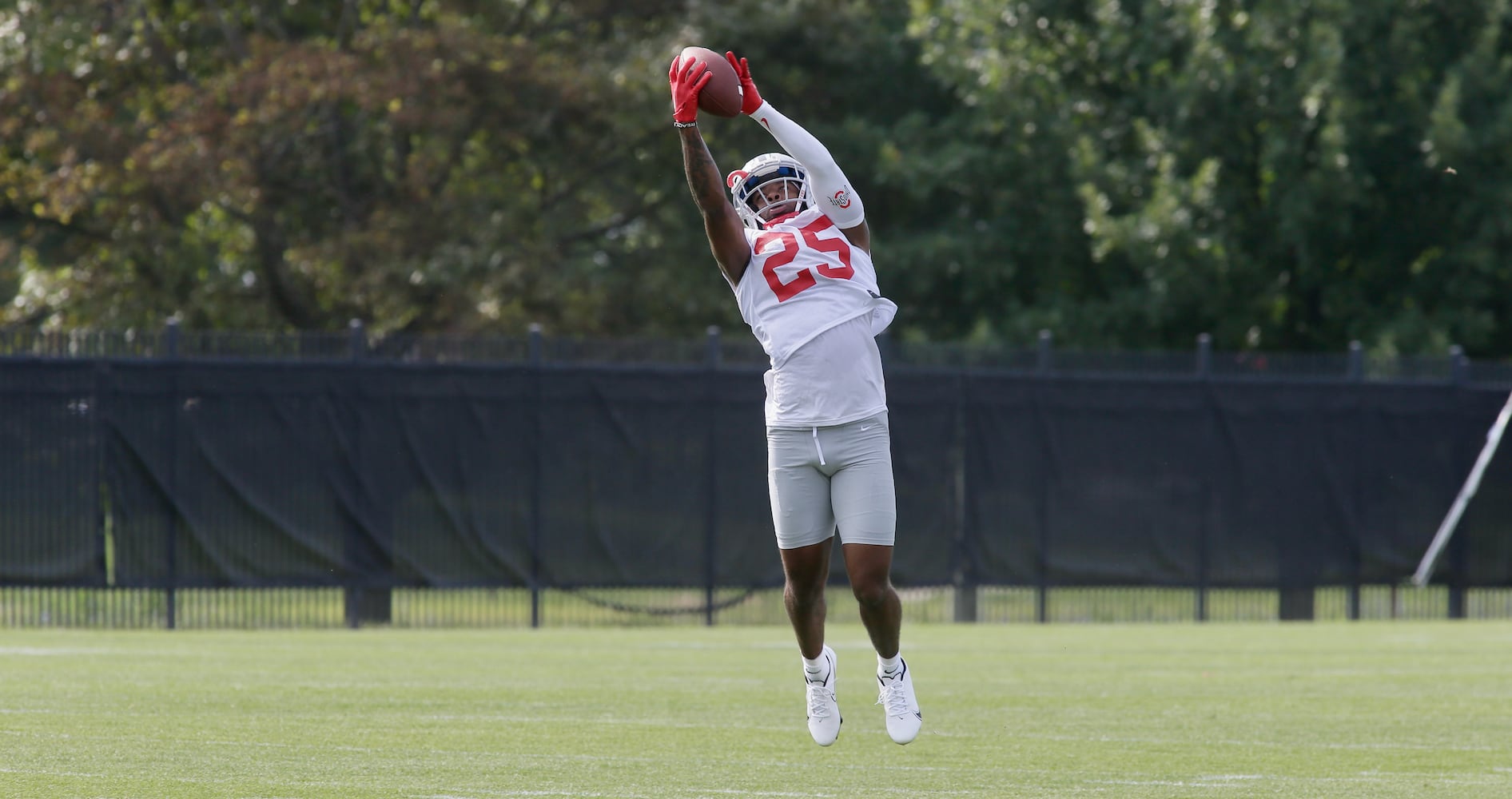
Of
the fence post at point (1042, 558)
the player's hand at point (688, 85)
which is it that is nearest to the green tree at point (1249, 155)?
the fence post at point (1042, 558)

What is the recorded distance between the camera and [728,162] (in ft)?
83.0

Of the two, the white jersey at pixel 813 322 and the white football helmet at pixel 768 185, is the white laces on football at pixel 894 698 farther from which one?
the white football helmet at pixel 768 185

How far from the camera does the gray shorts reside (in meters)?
7.22

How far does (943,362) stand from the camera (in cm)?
1762

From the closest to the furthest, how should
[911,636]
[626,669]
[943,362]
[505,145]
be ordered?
1. [626,669]
2. [911,636]
3. [943,362]
4. [505,145]

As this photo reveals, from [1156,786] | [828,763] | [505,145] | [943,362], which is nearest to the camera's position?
[1156,786]

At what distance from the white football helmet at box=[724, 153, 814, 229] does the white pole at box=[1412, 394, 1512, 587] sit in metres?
13.1

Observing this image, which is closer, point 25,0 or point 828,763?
point 828,763

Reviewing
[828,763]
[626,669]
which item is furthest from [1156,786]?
[626,669]

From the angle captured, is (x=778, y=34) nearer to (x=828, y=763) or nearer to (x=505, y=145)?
(x=505, y=145)

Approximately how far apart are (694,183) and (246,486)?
395 inches

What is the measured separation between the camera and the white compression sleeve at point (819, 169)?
7.23m

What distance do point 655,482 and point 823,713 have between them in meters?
9.56

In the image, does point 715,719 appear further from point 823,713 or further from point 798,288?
point 798,288
